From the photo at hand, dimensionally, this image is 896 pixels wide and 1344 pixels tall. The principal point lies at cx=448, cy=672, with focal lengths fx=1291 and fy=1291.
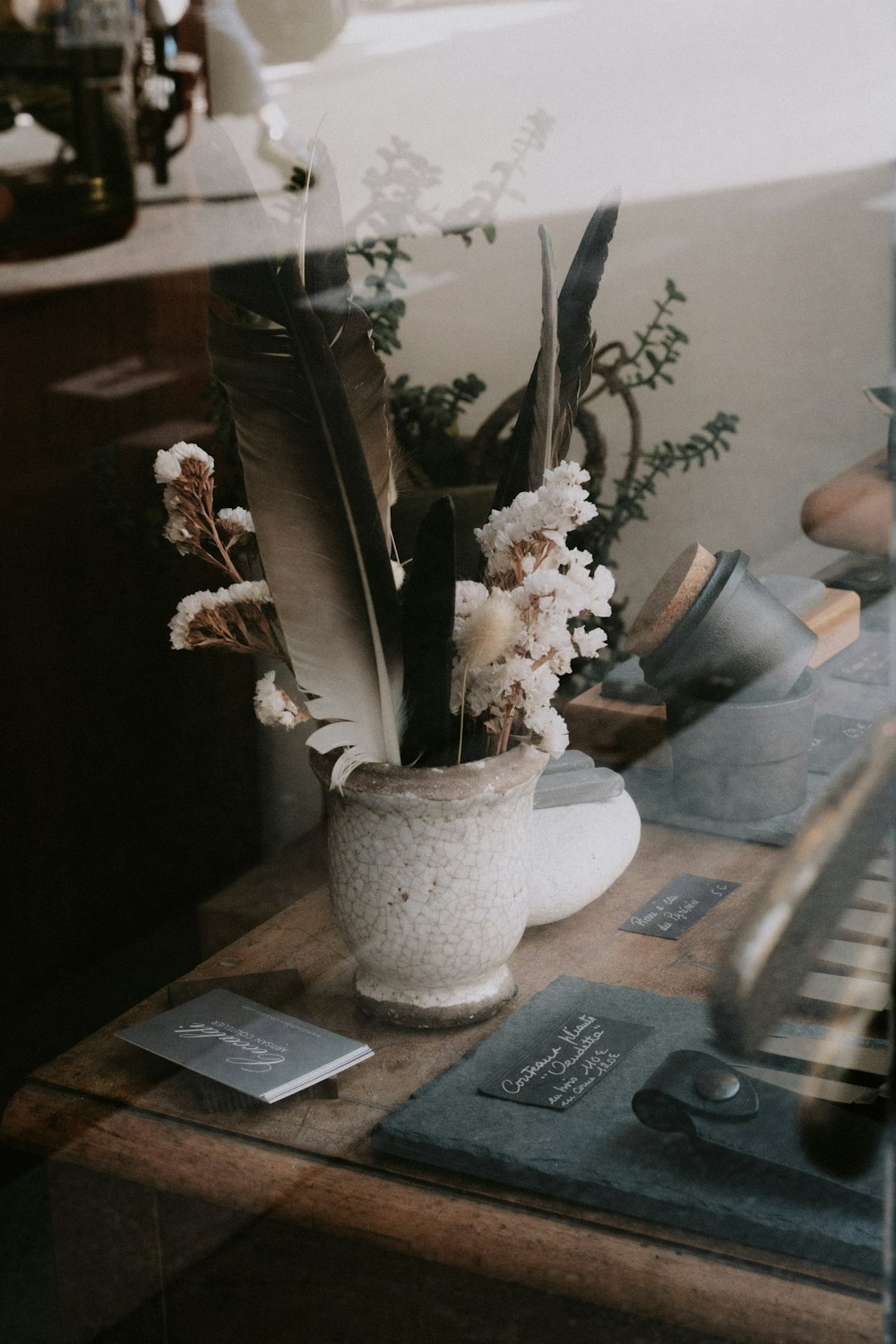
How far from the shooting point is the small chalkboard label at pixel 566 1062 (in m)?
0.77

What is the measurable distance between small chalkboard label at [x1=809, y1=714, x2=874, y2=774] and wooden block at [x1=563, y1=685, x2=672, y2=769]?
0.17 meters

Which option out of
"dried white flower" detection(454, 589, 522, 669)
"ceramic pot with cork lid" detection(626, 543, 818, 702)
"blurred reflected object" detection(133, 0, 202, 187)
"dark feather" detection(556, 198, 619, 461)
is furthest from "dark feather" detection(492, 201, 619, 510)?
"blurred reflected object" detection(133, 0, 202, 187)

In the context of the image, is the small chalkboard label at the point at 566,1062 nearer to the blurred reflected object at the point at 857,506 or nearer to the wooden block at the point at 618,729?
the wooden block at the point at 618,729

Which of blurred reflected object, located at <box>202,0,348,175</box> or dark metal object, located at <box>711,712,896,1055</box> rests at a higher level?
blurred reflected object, located at <box>202,0,348,175</box>

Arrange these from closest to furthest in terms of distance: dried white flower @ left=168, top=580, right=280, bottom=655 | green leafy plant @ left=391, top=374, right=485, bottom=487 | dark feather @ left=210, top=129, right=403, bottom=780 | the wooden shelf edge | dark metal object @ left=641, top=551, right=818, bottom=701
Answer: the wooden shelf edge, dark feather @ left=210, top=129, right=403, bottom=780, dried white flower @ left=168, top=580, right=280, bottom=655, dark metal object @ left=641, top=551, right=818, bottom=701, green leafy plant @ left=391, top=374, right=485, bottom=487

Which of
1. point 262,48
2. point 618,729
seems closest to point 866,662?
point 618,729

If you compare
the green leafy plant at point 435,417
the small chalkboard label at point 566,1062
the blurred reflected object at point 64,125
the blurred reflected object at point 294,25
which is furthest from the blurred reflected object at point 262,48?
the small chalkboard label at point 566,1062

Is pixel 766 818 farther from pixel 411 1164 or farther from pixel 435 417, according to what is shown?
pixel 435 417

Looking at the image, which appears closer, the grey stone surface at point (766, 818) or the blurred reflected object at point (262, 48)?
the grey stone surface at point (766, 818)

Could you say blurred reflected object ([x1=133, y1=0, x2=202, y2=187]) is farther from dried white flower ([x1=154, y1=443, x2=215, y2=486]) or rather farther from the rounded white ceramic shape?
the rounded white ceramic shape

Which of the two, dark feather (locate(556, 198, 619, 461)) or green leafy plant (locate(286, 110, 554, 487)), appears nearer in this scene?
dark feather (locate(556, 198, 619, 461))

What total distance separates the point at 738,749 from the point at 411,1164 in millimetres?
506

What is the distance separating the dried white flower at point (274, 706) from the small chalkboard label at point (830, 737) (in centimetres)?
34

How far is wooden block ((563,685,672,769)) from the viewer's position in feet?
→ 3.88
